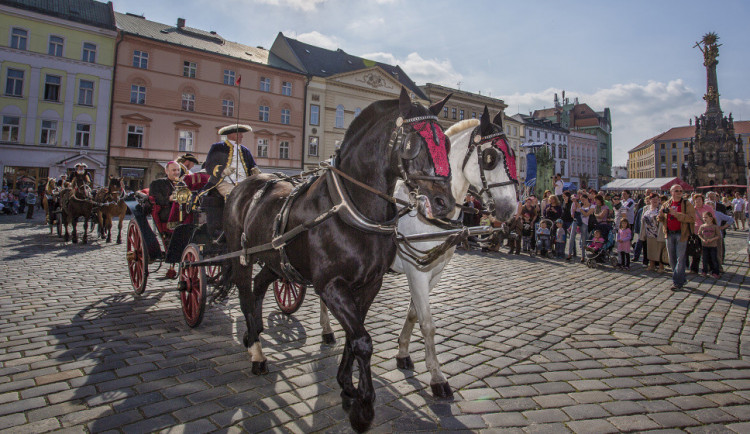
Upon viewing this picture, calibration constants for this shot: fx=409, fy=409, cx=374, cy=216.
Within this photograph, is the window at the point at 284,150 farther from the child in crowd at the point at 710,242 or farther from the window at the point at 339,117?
the child in crowd at the point at 710,242

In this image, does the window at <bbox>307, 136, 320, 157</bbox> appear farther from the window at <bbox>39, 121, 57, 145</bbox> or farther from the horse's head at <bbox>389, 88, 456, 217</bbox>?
the horse's head at <bbox>389, 88, 456, 217</bbox>

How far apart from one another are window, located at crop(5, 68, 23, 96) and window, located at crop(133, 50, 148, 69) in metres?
6.88

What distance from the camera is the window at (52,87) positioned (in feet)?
91.7

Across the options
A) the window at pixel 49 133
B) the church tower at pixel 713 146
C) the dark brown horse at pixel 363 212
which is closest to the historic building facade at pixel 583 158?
the church tower at pixel 713 146

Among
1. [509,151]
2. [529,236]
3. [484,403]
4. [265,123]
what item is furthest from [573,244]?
[265,123]

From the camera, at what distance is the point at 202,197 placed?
18.0 ft

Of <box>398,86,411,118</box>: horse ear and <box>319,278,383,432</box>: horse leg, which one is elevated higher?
<box>398,86,411,118</box>: horse ear

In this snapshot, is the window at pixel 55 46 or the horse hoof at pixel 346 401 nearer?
the horse hoof at pixel 346 401

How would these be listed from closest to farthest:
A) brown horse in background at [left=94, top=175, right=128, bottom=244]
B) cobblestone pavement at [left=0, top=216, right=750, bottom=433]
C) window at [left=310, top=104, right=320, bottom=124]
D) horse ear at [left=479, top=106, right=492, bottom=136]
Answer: cobblestone pavement at [left=0, top=216, right=750, bottom=433] → horse ear at [left=479, top=106, right=492, bottom=136] → brown horse in background at [left=94, top=175, right=128, bottom=244] → window at [left=310, top=104, right=320, bottom=124]

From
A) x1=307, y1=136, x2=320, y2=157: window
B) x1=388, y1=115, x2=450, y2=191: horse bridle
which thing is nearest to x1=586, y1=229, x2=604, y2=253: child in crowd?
x1=388, y1=115, x2=450, y2=191: horse bridle

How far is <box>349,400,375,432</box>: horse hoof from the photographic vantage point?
8.79 feet

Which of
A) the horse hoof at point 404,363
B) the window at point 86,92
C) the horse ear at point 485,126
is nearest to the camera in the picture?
the horse hoof at point 404,363

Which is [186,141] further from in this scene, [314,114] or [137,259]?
[137,259]

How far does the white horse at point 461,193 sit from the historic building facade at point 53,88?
101ft
